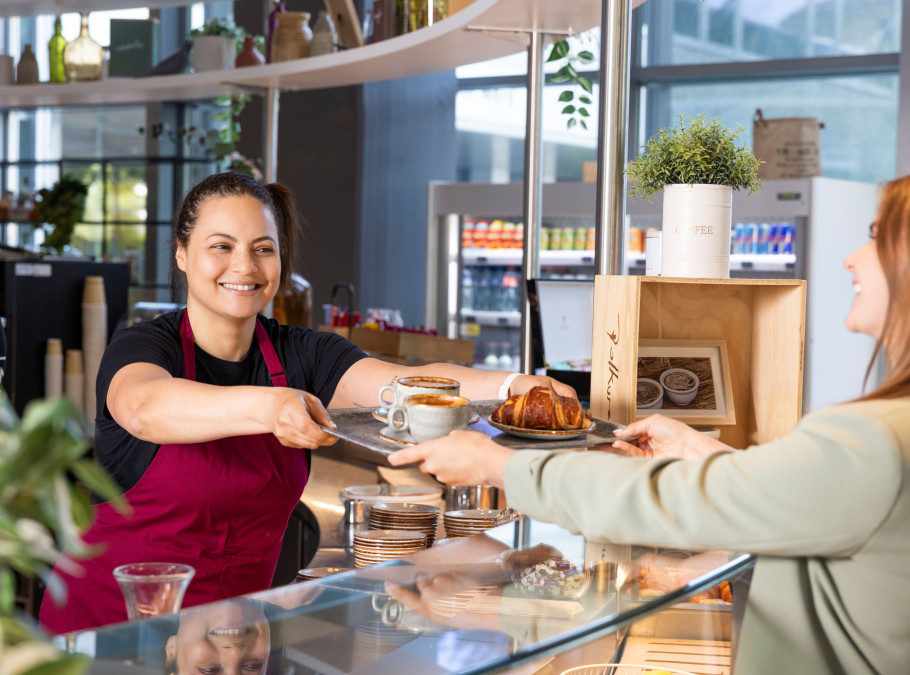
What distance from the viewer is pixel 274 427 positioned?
168 centimetres

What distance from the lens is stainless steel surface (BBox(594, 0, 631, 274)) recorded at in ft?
8.05

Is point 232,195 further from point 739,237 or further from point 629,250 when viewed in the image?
point 739,237

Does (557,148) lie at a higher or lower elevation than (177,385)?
higher

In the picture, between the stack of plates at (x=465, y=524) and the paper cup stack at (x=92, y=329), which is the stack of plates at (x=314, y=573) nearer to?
the stack of plates at (x=465, y=524)

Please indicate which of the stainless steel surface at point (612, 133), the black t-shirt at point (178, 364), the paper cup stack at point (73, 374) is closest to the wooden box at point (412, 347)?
the paper cup stack at point (73, 374)

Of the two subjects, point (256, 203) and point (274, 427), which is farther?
point (256, 203)

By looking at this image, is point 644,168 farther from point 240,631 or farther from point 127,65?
point 127,65

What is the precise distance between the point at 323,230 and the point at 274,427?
731cm

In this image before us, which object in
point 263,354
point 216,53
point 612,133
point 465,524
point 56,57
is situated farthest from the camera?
point 56,57

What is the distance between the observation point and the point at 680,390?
214 cm

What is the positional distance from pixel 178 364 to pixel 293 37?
2.86 metres

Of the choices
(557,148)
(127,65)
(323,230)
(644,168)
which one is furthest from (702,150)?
(557,148)

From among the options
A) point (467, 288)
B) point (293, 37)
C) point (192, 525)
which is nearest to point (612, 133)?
point (192, 525)

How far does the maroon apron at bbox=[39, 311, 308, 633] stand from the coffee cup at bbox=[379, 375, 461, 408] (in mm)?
498
